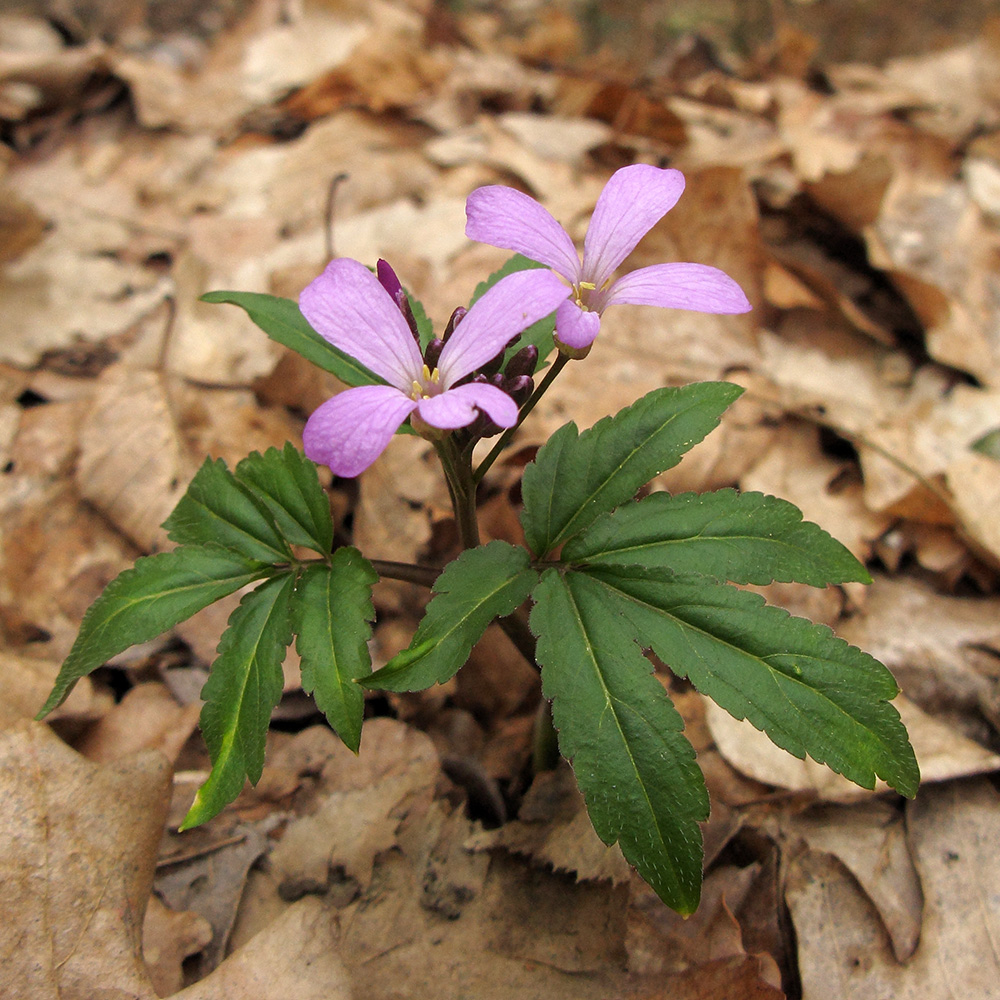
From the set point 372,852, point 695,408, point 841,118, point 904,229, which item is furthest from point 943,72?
point 372,852

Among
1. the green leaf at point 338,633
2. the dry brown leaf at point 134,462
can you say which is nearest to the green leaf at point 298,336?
the green leaf at point 338,633

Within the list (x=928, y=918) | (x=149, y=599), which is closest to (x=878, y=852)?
(x=928, y=918)

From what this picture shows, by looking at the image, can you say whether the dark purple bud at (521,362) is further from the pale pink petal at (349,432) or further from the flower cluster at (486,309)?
the pale pink petal at (349,432)

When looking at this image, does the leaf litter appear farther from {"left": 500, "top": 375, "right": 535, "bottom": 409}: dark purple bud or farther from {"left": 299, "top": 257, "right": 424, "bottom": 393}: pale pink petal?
{"left": 299, "top": 257, "right": 424, "bottom": 393}: pale pink petal

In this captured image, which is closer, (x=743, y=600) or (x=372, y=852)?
(x=743, y=600)

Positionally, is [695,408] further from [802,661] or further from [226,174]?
[226,174]

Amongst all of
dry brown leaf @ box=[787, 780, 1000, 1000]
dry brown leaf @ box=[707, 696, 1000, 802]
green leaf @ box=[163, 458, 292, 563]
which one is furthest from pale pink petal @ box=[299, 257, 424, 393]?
dry brown leaf @ box=[787, 780, 1000, 1000]
